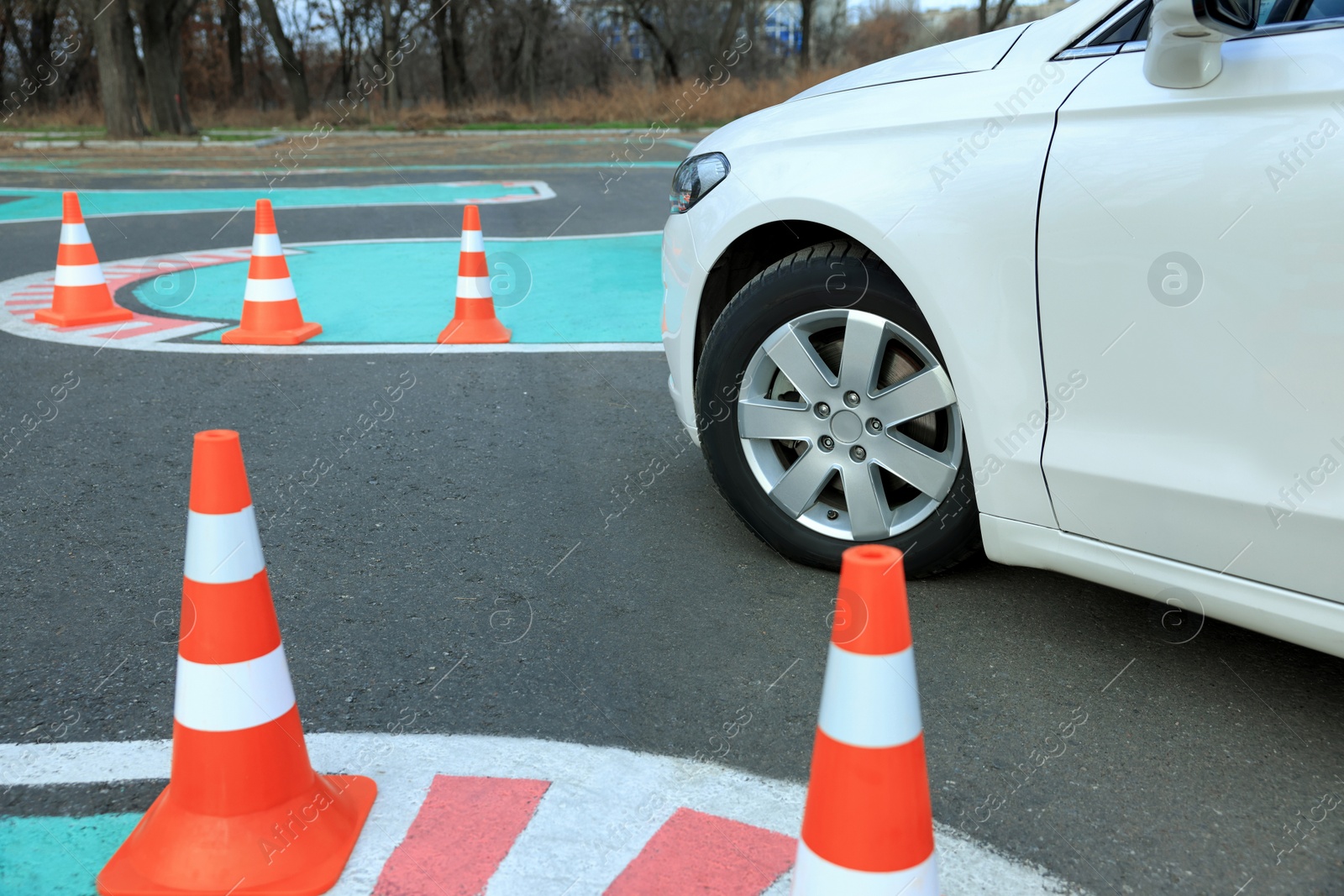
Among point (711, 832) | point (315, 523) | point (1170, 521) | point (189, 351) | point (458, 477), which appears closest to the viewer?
point (711, 832)

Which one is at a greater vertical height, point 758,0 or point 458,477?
point 758,0

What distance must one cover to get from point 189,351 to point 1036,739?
5217mm

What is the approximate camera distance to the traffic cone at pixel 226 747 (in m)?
2.04

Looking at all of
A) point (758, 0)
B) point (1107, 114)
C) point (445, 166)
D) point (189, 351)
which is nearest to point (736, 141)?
point (1107, 114)

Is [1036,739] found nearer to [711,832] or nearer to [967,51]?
[711,832]

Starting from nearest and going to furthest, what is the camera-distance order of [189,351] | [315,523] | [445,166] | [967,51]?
[967,51] → [315,523] → [189,351] → [445,166]

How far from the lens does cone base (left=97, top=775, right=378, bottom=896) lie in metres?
2.01

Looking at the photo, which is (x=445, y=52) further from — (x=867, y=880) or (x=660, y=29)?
(x=867, y=880)

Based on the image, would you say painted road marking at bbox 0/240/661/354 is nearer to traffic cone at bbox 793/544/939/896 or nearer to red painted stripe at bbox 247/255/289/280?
red painted stripe at bbox 247/255/289/280

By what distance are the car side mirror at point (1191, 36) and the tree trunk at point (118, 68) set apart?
2576cm

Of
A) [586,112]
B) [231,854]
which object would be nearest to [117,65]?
[586,112]

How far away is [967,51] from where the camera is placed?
3084 mm

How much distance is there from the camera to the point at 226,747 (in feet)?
6.84

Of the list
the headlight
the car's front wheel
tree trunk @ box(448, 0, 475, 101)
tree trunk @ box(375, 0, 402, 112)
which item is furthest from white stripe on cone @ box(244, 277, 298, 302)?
tree trunk @ box(448, 0, 475, 101)
